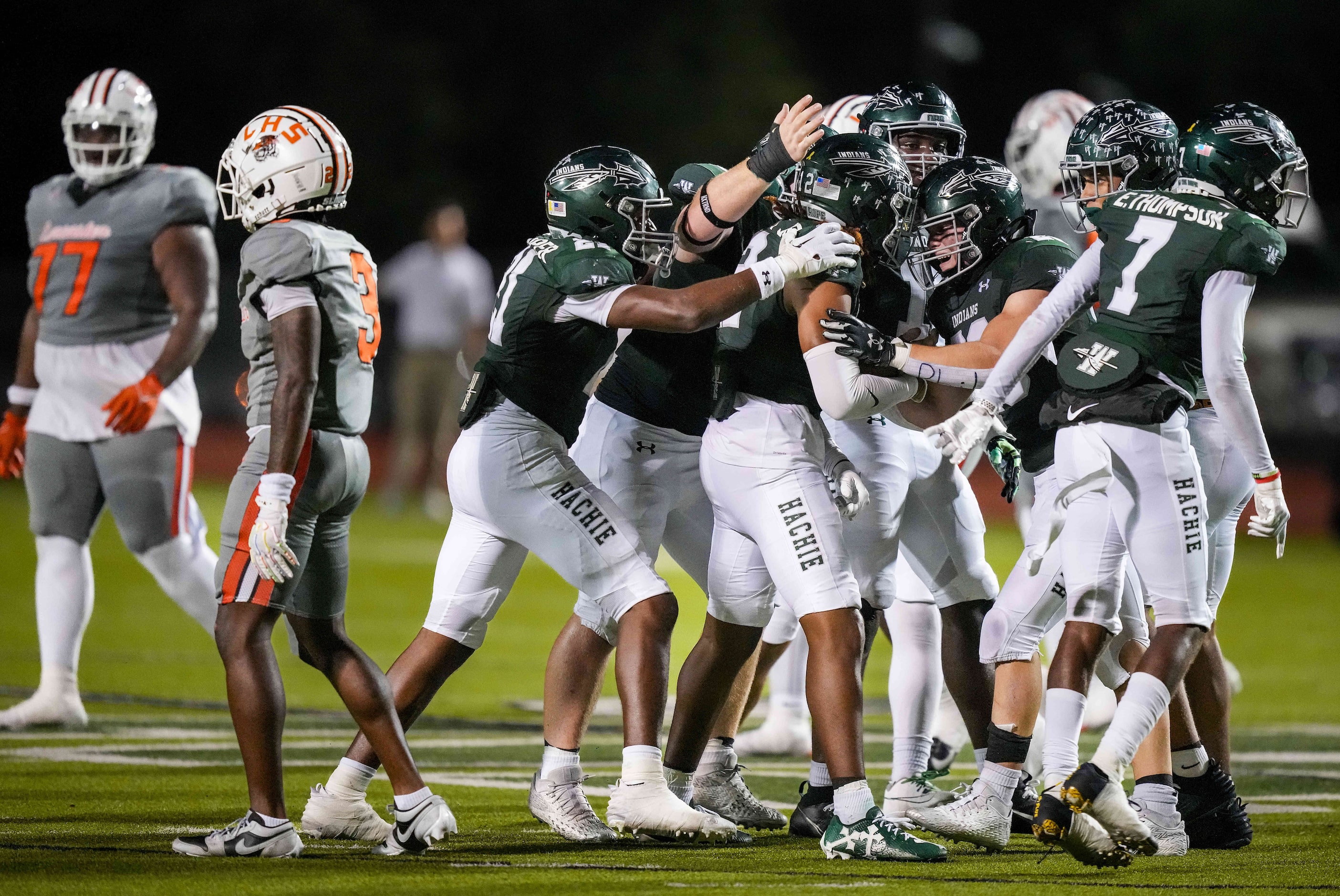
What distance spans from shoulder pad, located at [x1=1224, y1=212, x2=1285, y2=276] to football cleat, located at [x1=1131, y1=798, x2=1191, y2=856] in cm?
146

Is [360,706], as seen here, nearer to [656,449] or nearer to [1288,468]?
[656,449]

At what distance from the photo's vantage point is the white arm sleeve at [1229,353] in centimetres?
495

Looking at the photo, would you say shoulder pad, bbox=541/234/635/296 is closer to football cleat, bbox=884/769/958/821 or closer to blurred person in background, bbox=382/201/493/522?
football cleat, bbox=884/769/958/821

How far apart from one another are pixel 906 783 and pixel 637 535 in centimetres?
100

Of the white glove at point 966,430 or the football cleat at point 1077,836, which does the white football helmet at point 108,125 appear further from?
the football cleat at point 1077,836

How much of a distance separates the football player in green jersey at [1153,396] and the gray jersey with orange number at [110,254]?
11.4 ft

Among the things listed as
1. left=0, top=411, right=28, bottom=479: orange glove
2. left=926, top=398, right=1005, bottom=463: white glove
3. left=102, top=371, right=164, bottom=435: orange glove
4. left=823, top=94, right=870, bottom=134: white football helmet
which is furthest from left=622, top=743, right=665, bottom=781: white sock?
left=0, top=411, right=28, bottom=479: orange glove

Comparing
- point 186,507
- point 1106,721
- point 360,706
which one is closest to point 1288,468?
point 1106,721

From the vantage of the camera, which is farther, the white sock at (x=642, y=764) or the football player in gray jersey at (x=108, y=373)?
the football player in gray jersey at (x=108, y=373)

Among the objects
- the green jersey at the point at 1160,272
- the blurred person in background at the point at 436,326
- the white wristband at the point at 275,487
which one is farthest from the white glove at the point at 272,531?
the blurred person in background at the point at 436,326

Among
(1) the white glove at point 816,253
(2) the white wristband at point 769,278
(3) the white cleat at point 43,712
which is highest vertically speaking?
(1) the white glove at point 816,253

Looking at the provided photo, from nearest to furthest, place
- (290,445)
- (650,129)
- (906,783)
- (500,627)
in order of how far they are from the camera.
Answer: (290,445) < (906,783) < (500,627) < (650,129)

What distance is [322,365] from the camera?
16.7ft

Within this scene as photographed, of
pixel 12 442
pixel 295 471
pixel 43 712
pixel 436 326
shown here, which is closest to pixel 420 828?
pixel 295 471
